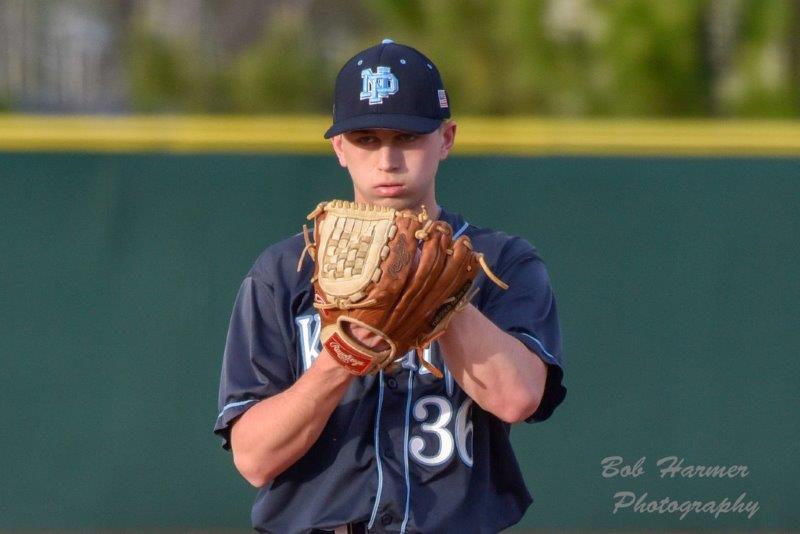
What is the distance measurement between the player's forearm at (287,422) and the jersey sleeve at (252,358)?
0.04 metres

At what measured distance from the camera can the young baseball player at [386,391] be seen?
219 cm

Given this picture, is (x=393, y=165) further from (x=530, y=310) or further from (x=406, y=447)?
(x=406, y=447)

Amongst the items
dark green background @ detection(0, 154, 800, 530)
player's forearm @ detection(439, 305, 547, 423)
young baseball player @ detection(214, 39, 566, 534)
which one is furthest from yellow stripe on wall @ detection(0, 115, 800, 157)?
player's forearm @ detection(439, 305, 547, 423)

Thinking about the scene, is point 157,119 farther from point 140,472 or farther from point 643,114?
point 643,114

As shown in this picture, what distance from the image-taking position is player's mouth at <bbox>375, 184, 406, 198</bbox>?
7.24 feet

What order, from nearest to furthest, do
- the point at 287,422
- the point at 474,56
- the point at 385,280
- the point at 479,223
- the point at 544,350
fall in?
the point at 385,280 → the point at 287,422 → the point at 544,350 → the point at 479,223 → the point at 474,56

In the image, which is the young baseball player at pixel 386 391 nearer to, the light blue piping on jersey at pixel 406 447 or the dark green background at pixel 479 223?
the light blue piping on jersey at pixel 406 447

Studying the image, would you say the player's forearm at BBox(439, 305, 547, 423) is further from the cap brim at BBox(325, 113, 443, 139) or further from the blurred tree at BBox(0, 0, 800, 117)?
→ the blurred tree at BBox(0, 0, 800, 117)

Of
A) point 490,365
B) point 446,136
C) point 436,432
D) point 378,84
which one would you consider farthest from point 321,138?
point 490,365

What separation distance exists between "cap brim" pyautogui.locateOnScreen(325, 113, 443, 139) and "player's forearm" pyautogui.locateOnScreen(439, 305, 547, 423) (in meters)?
0.33

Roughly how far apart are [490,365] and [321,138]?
8.72 feet

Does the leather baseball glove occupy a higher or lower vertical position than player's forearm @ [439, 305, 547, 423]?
higher

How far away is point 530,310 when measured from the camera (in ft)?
7.38

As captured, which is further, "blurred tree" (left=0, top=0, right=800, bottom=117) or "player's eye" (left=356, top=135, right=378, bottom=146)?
"blurred tree" (left=0, top=0, right=800, bottom=117)
